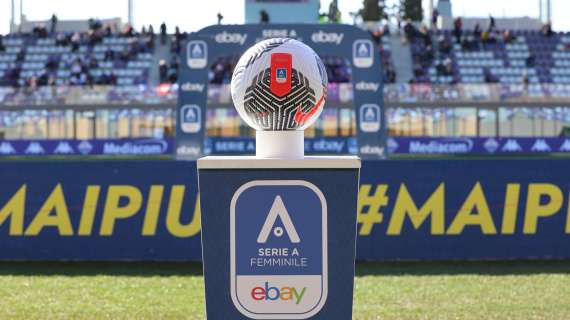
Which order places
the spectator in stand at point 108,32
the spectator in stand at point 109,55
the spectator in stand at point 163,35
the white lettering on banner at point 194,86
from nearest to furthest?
the white lettering on banner at point 194,86 < the spectator in stand at point 109,55 < the spectator in stand at point 163,35 < the spectator in stand at point 108,32

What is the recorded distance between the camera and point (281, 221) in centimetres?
466

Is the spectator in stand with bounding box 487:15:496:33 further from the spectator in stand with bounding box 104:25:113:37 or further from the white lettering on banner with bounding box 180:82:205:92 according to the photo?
the white lettering on banner with bounding box 180:82:205:92

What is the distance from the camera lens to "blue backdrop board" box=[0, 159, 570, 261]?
10.7 m

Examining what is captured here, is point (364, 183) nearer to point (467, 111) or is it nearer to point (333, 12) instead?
point (467, 111)

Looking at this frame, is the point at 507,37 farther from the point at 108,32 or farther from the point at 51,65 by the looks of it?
the point at 51,65

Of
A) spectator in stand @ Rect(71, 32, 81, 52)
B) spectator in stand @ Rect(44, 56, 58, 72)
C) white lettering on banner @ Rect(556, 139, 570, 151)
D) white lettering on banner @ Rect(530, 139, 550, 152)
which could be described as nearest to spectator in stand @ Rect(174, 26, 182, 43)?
spectator in stand @ Rect(71, 32, 81, 52)

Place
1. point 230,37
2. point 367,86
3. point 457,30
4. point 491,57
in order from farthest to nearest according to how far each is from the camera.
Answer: point 457,30 → point 491,57 → point 367,86 → point 230,37

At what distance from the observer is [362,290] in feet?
30.2

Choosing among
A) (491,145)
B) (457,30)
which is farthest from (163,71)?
(457,30)

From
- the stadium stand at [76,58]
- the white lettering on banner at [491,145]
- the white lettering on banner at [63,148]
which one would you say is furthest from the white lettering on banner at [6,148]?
the white lettering on banner at [491,145]

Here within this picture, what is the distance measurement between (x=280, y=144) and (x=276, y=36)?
1736 cm

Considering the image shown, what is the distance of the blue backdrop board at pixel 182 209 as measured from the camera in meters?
10.7

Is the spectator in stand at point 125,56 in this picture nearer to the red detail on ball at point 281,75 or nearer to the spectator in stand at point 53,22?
the spectator in stand at point 53,22

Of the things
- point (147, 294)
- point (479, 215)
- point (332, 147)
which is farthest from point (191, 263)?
point (332, 147)
